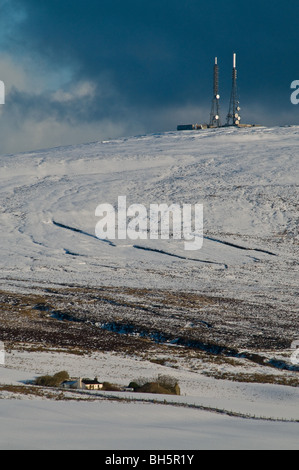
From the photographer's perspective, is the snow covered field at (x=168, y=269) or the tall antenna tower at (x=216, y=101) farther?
the tall antenna tower at (x=216, y=101)

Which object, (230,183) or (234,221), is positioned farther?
(230,183)

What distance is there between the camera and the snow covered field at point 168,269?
764 inches

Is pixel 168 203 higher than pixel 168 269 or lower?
higher

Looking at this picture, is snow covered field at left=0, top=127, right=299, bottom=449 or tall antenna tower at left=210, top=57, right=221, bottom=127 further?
tall antenna tower at left=210, top=57, right=221, bottom=127

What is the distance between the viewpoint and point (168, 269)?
77.4m

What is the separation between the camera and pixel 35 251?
8431 centimetres

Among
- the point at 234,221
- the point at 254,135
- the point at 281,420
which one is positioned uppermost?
the point at 254,135

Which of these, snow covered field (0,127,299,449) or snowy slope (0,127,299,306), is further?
snowy slope (0,127,299,306)

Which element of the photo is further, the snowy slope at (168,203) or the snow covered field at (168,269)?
the snowy slope at (168,203)

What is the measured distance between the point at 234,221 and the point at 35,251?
103 ft

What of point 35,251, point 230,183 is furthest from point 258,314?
point 230,183

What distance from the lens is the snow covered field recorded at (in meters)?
19.4

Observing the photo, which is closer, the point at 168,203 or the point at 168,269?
the point at 168,269

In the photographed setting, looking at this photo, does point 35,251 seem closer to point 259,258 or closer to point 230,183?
point 259,258
